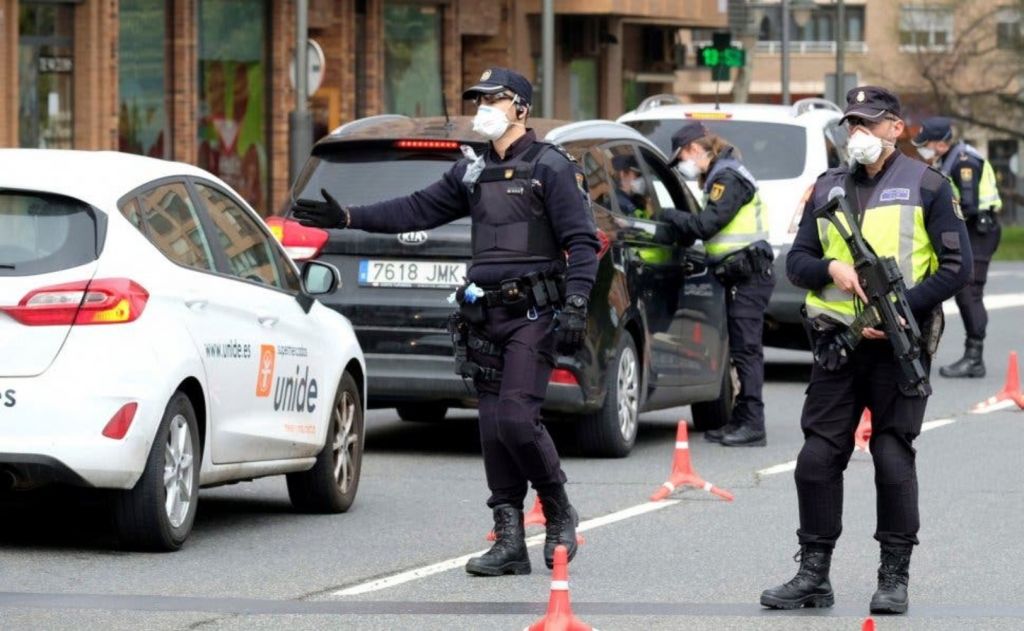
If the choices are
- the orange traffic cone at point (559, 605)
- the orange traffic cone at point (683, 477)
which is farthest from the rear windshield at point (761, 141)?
the orange traffic cone at point (559, 605)

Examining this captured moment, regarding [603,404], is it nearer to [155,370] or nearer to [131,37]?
[155,370]

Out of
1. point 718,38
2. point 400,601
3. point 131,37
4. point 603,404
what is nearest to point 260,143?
point 131,37

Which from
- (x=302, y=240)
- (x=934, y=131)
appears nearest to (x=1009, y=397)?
(x=934, y=131)

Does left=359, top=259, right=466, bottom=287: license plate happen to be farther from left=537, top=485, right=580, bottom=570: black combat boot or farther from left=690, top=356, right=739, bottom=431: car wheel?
left=537, top=485, right=580, bottom=570: black combat boot

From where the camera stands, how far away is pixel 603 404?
41.2ft

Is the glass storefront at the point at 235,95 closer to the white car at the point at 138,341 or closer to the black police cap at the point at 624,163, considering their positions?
the black police cap at the point at 624,163

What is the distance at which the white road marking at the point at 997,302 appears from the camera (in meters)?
28.8

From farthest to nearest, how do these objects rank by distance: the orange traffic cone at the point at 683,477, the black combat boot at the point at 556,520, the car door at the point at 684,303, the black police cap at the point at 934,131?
the black police cap at the point at 934,131, the car door at the point at 684,303, the orange traffic cone at the point at 683,477, the black combat boot at the point at 556,520

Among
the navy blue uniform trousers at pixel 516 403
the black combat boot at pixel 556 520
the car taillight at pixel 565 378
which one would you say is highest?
the navy blue uniform trousers at pixel 516 403

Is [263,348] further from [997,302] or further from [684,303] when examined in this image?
[997,302]

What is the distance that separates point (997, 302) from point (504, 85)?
22.6m

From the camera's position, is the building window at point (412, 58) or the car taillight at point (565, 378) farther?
the building window at point (412, 58)

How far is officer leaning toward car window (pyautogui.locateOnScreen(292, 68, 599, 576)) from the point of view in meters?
8.80

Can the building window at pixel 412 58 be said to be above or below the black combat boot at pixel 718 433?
above
